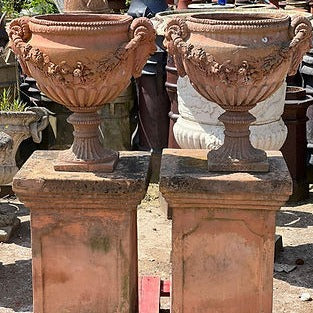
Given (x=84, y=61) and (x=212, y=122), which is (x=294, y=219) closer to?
(x=212, y=122)

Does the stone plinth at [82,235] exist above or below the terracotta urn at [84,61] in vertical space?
below

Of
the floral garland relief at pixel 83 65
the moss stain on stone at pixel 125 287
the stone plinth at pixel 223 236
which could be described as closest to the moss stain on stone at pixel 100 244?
the moss stain on stone at pixel 125 287

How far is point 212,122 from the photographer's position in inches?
183

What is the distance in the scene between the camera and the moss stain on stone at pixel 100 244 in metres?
3.04

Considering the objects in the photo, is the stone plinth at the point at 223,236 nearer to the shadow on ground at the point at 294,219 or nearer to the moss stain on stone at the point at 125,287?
the moss stain on stone at the point at 125,287

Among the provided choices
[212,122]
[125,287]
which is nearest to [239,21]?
[125,287]

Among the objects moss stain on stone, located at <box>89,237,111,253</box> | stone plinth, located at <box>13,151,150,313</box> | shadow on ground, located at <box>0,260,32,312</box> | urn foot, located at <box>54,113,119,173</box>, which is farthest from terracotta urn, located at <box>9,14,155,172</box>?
shadow on ground, located at <box>0,260,32,312</box>

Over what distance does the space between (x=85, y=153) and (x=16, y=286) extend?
60.7 inches

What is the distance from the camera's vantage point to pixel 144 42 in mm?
2957

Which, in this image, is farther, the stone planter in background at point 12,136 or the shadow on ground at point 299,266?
the stone planter in background at point 12,136

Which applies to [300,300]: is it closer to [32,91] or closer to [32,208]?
[32,208]

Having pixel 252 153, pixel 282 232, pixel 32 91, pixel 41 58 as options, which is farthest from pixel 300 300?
pixel 32 91

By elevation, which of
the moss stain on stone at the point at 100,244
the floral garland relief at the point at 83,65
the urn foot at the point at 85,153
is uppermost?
the floral garland relief at the point at 83,65

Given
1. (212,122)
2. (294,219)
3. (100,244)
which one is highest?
(212,122)
